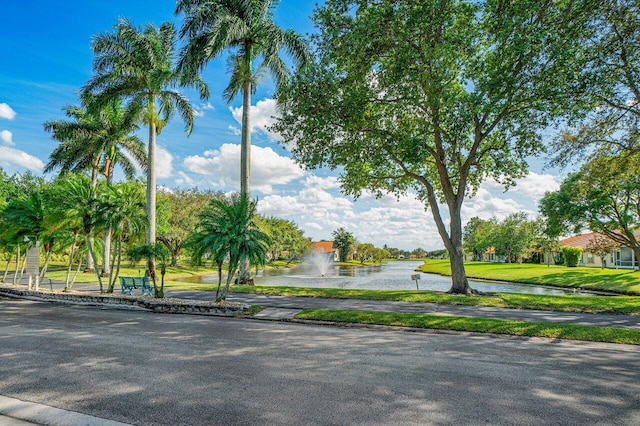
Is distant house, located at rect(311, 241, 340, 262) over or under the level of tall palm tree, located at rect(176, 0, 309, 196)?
under

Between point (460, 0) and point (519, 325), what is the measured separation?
13.1 metres

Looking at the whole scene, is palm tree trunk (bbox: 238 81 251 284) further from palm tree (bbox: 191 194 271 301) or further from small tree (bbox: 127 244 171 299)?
palm tree (bbox: 191 194 271 301)

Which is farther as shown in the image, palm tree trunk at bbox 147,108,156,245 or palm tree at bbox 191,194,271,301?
palm tree trunk at bbox 147,108,156,245

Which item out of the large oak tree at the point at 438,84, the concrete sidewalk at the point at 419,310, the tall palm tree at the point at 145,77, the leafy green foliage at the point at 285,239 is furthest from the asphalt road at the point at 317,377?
the leafy green foliage at the point at 285,239

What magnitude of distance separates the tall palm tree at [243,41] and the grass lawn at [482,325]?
33.2ft

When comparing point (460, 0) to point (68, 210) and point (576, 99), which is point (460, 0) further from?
point (68, 210)

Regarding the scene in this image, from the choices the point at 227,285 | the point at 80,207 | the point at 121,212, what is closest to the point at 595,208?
the point at 227,285

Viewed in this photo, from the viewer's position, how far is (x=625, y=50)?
12438 millimetres

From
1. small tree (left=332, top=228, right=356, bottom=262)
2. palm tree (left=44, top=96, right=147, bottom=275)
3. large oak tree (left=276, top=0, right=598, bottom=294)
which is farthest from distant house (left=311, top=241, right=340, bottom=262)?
large oak tree (left=276, top=0, right=598, bottom=294)

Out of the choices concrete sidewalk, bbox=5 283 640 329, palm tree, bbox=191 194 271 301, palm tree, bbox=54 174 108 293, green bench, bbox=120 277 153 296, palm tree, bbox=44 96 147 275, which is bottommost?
concrete sidewalk, bbox=5 283 640 329

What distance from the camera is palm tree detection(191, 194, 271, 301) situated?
39.7ft

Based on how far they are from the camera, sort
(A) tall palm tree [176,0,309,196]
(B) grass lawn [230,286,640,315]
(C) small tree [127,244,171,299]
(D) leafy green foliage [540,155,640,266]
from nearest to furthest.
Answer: (B) grass lawn [230,286,640,315] → (C) small tree [127,244,171,299] → (A) tall palm tree [176,0,309,196] → (D) leafy green foliage [540,155,640,266]

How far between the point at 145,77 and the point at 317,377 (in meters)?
22.0

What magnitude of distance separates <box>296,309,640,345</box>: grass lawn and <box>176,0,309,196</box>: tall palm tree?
398 inches
